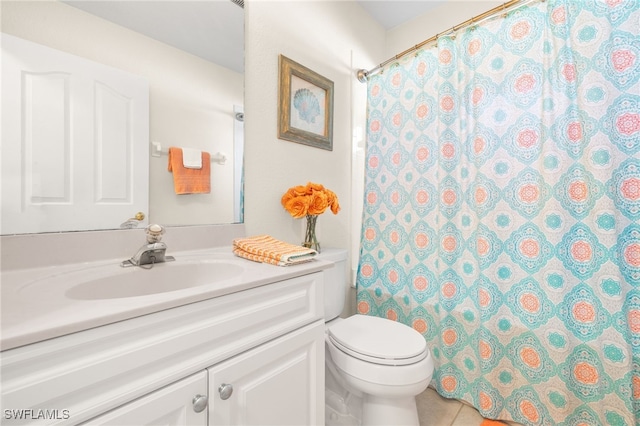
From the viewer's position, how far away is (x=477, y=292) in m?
1.34

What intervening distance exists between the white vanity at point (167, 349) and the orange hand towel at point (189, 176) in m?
0.35

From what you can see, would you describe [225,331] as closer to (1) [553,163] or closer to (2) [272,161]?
(2) [272,161]

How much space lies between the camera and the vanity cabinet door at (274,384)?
0.66 metres

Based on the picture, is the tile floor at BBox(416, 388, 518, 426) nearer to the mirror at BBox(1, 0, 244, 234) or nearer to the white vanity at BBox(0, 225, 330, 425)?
the white vanity at BBox(0, 225, 330, 425)

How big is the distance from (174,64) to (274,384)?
121 cm

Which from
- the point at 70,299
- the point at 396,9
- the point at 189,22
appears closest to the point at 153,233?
the point at 70,299

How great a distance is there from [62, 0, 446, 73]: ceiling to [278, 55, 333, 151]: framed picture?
26 centimetres

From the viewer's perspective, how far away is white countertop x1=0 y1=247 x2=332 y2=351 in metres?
0.43

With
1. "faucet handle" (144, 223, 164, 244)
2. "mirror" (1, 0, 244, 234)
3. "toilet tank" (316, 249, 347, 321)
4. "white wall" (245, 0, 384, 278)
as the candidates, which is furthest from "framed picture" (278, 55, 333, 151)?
"faucet handle" (144, 223, 164, 244)

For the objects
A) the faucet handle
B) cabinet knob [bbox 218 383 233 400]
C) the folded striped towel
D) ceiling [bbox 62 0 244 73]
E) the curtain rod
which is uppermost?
the curtain rod

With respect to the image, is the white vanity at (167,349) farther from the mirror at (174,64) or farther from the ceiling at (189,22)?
the ceiling at (189,22)

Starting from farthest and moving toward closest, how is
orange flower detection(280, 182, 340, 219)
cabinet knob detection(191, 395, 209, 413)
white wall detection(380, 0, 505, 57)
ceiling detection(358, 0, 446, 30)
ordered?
ceiling detection(358, 0, 446, 30) → white wall detection(380, 0, 505, 57) → orange flower detection(280, 182, 340, 219) → cabinet knob detection(191, 395, 209, 413)

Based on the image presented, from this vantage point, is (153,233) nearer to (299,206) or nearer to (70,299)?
(70,299)

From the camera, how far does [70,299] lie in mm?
551
